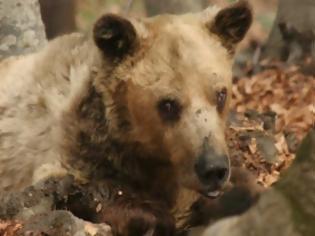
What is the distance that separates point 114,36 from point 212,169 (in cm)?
116

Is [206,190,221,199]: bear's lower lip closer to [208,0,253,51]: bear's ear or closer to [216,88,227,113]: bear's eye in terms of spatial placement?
[216,88,227,113]: bear's eye

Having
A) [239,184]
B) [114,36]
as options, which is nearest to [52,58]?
[114,36]

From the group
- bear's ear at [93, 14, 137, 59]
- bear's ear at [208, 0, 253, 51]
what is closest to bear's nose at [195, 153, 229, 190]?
bear's ear at [93, 14, 137, 59]

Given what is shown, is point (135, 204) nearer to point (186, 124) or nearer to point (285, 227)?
point (186, 124)

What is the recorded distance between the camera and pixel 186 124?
224 inches

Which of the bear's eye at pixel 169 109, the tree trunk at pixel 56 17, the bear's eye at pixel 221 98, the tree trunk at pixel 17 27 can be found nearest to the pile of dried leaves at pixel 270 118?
the bear's eye at pixel 221 98

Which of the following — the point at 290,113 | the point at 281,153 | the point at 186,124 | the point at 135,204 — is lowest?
the point at 290,113

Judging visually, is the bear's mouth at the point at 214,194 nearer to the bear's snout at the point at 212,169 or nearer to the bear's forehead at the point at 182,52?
the bear's snout at the point at 212,169

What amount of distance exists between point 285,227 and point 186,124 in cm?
199

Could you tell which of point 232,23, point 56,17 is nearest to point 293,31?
point 56,17

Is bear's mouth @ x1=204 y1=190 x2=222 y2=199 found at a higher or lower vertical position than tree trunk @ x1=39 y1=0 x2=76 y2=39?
higher

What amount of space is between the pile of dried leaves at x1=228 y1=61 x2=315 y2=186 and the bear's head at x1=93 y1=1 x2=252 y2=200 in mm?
1154

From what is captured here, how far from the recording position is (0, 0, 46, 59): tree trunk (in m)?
8.80

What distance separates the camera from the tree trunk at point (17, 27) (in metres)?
8.80
